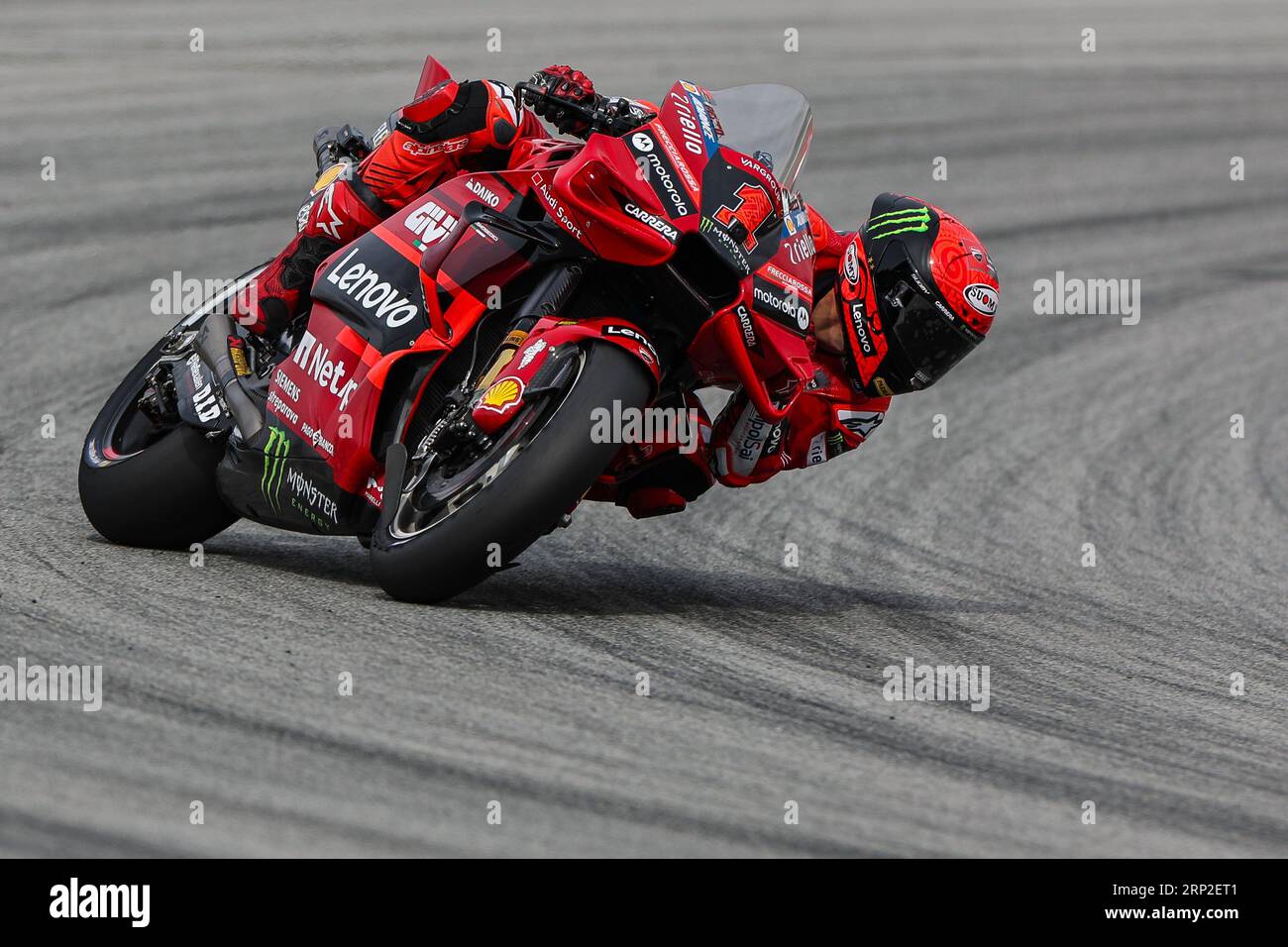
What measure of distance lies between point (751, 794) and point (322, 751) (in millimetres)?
1042

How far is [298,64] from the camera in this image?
16.3m

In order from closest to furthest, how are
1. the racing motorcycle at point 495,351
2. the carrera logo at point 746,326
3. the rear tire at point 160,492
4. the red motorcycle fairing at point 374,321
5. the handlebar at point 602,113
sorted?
the racing motorcycle at point 495,351 < the handlebar at point 602,113 < the carrera logo at point 746,326 < the red motorcycle fairing at point 374,321 < the rear tire at point 160,492

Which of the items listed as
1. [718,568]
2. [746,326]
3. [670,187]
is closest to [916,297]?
[746,326]

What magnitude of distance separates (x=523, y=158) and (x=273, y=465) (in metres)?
1.36

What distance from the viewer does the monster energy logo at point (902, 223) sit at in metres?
6.18

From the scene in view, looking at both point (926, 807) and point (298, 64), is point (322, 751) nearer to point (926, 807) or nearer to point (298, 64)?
point (926, 807)

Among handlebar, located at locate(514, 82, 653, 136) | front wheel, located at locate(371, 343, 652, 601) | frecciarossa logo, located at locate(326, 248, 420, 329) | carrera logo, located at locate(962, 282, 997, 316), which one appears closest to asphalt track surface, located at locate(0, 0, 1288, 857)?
front wheel, located at locate(371, 343, 652, 601)

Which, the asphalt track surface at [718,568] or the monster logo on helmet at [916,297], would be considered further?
the monster logo on helmet at [916,297]

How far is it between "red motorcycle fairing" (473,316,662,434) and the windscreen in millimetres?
888

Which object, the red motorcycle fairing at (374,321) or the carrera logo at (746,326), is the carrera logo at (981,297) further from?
the red motorcycle fairing at (374,321)

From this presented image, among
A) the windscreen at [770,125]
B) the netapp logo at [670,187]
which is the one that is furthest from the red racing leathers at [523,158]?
the netapp logo at [670,187]
